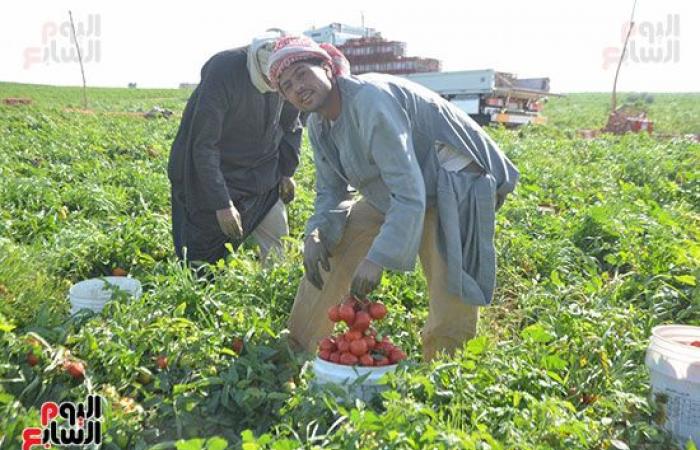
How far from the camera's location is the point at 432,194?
2.75 m

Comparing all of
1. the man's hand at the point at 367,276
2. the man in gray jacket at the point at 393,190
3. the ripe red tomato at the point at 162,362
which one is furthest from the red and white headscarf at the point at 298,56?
the ripe red tomato at the point at 162,362

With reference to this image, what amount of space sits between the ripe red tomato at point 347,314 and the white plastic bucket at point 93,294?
1381 millimetres

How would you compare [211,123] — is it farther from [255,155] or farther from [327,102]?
[327,102]

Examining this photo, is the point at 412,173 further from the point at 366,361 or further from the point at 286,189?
the point at 286,189

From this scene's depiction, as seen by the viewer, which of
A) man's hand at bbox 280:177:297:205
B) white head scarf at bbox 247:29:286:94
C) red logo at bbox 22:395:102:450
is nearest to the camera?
red logo at bbox 22:395:102:450

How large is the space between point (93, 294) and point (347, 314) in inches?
64.9

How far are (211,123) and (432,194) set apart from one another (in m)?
1.64

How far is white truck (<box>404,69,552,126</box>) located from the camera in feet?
58.0

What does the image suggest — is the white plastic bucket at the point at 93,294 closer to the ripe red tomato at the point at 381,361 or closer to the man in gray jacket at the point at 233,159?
the man in gray jacket at the point at 233,159

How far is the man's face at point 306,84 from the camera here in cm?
257

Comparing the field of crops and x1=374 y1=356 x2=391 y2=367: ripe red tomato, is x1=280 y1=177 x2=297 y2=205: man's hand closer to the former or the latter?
the field of crops

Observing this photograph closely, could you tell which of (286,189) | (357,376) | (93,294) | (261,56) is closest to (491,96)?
(286,189)

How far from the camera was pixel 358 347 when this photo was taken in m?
2.57

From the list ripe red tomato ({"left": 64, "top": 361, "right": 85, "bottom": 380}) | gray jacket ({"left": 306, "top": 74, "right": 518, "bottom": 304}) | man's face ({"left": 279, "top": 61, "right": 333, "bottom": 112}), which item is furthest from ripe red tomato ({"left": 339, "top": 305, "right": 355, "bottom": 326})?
ripe red tomato ({"left": 64, "top": 361, "right": 85, "bottom": 380})
